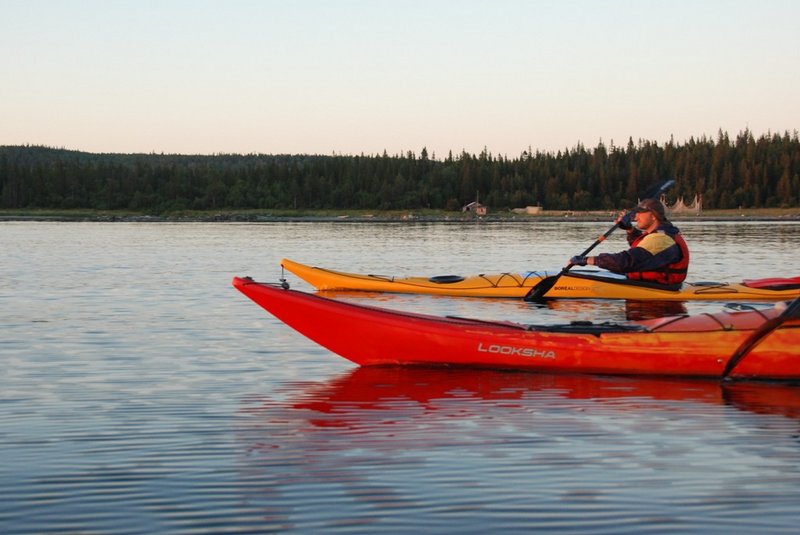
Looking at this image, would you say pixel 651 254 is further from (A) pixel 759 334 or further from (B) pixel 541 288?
(A) pixel 759 334

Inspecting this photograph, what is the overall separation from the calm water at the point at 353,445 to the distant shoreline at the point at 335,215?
114749 millimetres

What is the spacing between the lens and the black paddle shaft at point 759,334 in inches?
391

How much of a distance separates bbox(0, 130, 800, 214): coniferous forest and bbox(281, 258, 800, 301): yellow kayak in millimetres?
126289

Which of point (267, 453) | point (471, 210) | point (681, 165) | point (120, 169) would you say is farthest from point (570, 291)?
point (120, 169)

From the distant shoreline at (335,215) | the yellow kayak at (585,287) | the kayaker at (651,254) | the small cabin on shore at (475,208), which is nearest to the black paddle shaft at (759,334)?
the kayaker at (651,254)

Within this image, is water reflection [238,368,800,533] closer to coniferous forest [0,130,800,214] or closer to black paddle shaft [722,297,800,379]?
black paddle shaft [722,297,800,379]

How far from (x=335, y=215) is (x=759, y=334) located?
429ft

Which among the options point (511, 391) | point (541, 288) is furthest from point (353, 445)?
point (541, 288)

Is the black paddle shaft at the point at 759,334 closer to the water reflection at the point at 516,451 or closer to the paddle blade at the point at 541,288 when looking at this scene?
the water reflection at the point at 516,451

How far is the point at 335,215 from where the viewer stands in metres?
140

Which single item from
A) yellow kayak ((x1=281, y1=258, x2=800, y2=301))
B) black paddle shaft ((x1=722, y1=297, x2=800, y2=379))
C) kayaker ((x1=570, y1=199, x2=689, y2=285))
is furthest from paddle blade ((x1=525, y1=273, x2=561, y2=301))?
black paddle shaft ((x1=722, y1=297, x2=800, y2=379))

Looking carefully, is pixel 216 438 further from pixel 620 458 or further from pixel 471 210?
pixel 471 210

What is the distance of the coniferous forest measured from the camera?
144875mm

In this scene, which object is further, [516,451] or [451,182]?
[451,182]
